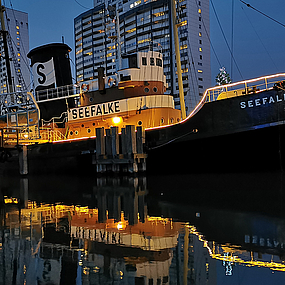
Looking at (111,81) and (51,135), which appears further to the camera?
(51,135)

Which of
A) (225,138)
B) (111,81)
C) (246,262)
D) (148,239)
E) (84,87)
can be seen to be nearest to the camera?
(246,262)

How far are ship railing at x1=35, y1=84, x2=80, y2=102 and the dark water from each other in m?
11.4

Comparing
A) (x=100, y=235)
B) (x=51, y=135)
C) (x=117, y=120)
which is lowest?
(x=100, y=235)

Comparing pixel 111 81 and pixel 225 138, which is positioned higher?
pixel 111 81

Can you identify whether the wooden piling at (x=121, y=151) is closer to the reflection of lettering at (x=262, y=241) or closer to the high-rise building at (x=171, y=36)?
the reflection of lettering at (x=262, y=241)

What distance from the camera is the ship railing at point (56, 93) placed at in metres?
20.3

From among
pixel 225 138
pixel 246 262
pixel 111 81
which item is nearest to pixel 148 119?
pixel 111 81

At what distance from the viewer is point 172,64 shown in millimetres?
71188

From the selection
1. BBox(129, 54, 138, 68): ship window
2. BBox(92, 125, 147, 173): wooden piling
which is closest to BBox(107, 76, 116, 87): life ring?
BBox(129, 54, 138, 68): ship window

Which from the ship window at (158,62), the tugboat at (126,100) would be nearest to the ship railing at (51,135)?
the tugboat at (126,100)

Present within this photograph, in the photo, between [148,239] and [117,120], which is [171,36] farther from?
[148,239]

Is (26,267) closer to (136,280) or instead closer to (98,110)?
(136,280)

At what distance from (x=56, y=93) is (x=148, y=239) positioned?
1732 cm

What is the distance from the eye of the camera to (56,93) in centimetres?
2108
